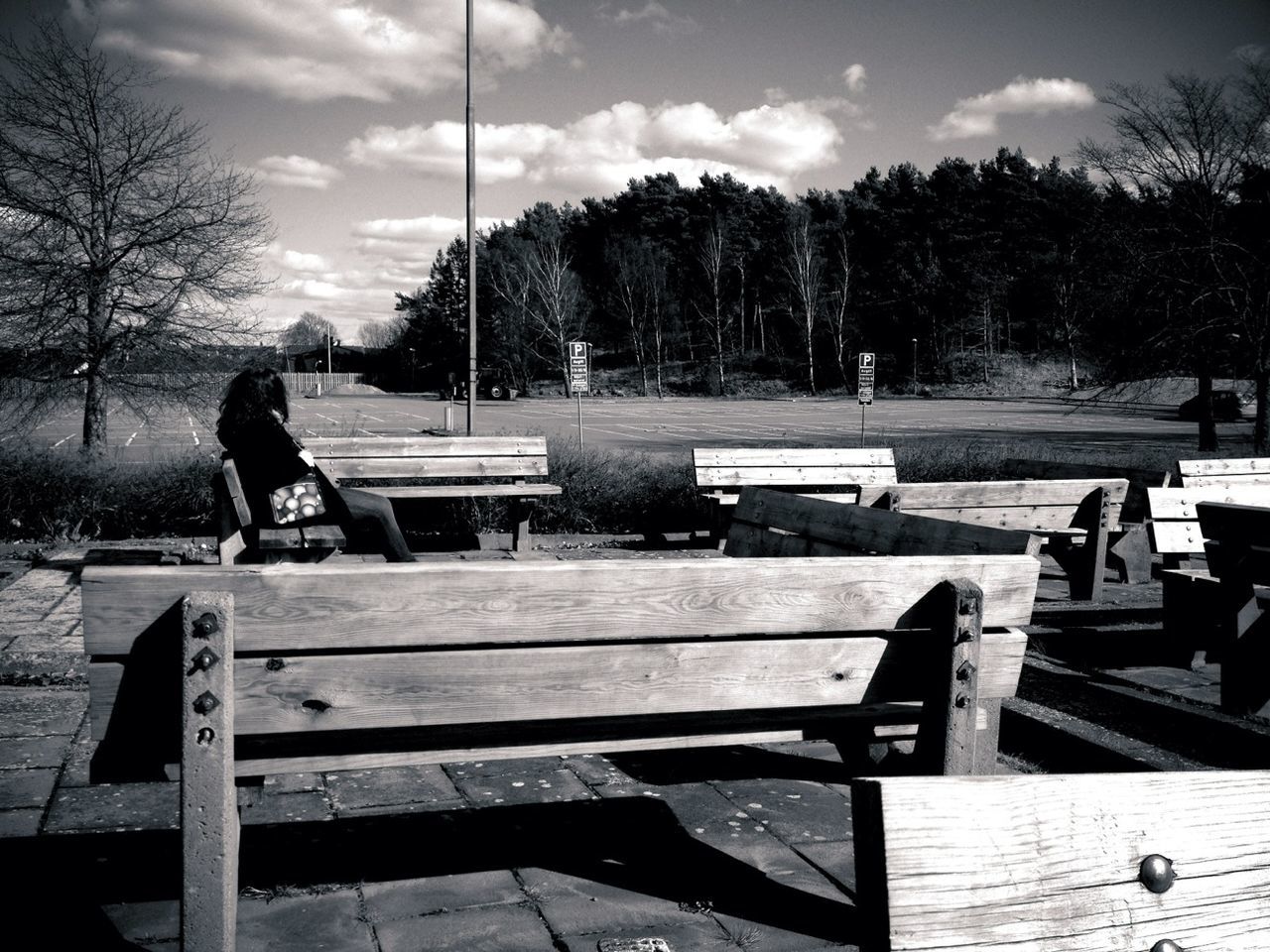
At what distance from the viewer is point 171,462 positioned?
1062 cm

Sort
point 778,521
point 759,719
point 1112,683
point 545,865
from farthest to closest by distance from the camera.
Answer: point 1112,683
point 778,521
point 545,865
point 759,719

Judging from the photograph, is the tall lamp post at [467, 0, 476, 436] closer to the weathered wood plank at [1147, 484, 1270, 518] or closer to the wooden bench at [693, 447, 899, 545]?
the wooden bench at [693, 447, 899, 545]

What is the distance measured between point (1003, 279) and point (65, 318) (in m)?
64.0

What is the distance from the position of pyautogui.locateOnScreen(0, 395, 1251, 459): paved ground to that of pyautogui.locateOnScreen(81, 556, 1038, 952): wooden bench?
11801 mm

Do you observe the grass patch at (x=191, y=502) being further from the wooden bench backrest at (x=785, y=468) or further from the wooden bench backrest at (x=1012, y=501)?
the wooden bench backrest at (x=1012, y=501)

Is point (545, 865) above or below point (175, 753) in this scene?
below

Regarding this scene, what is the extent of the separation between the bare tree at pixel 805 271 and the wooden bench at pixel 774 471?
6014 cm

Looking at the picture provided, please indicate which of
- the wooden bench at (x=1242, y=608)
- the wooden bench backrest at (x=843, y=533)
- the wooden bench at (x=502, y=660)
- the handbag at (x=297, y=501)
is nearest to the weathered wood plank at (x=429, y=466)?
the handbag at (x=297, y=501)

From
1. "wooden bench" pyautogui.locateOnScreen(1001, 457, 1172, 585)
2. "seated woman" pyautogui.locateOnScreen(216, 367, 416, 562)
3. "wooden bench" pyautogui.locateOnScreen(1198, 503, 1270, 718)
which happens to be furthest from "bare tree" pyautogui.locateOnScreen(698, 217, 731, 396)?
"wooden bench" pyautogui.locateOnScreen(1198, 503, 1270, 718)

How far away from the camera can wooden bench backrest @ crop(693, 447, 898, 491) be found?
31.3ft

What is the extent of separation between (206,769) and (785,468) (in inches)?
311

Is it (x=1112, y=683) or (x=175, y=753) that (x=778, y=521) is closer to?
(x=1112, y=683)

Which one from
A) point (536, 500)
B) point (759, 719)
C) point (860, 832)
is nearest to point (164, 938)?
point (759, 719)

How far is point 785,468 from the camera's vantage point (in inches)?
384
